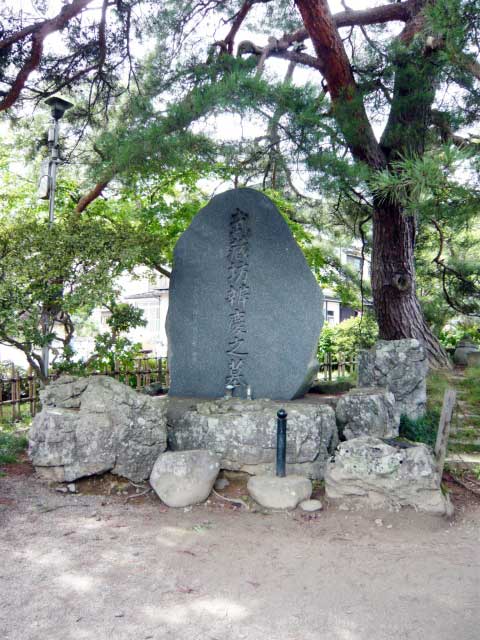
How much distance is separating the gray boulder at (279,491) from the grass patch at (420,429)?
2.29 m

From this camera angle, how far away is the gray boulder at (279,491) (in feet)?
14.5

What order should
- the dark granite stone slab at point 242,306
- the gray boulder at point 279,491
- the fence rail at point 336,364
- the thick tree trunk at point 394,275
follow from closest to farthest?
the gray boulder at point 279,491 < the dark granite stone slab at point 242,306 < the thick tree trunk at point 394,275 < the fence rail at point 336,364

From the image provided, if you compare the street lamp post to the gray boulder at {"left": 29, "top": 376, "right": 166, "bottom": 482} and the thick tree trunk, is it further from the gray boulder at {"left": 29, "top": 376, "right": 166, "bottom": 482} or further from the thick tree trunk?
the thick tree trunk

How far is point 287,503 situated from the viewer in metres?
4.39

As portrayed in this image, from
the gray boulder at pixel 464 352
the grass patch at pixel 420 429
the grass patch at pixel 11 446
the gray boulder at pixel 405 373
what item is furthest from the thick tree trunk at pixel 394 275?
the grass patch at pixel 11 446

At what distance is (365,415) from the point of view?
5.48 meters

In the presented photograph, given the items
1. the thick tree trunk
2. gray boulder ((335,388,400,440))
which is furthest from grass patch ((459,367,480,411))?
gray boulder ((335,388,400,440))

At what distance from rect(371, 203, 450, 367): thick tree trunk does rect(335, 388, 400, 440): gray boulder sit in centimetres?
277

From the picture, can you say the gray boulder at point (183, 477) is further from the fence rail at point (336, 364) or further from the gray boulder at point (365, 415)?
the fence rail at point (336, 364)

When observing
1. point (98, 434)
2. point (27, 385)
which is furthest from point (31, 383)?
point (98, 434)

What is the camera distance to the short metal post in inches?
186

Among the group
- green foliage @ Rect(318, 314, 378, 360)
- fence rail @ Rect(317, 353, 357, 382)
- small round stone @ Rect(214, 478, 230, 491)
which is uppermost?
green foliage @ Rect(318, 314, 378, 360)

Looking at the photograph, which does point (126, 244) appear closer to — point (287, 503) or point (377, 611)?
point (287, 503)

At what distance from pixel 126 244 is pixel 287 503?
361cm
